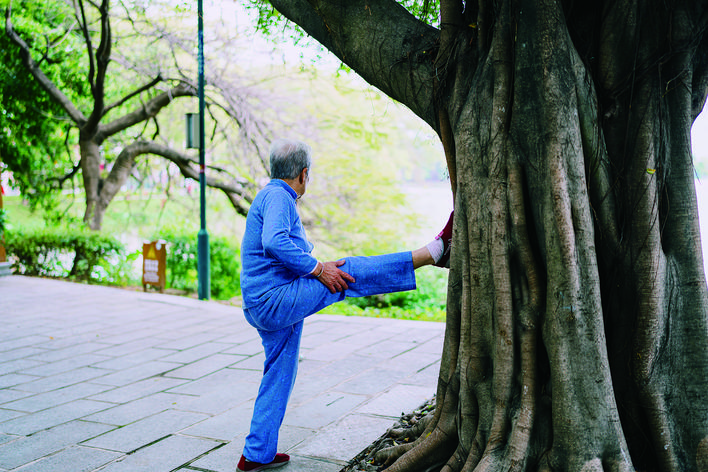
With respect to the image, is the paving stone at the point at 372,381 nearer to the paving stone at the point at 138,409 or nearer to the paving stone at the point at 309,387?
the paving stone at the point at 309,387

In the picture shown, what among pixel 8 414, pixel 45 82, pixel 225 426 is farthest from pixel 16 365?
pixel 45 82

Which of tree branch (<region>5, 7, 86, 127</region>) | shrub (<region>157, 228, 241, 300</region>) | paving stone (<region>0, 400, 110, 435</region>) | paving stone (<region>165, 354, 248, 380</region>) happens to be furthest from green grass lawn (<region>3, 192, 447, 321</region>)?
paving stone (<region>0, 400, 110, 435</region>)

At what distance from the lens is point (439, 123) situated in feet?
11.4

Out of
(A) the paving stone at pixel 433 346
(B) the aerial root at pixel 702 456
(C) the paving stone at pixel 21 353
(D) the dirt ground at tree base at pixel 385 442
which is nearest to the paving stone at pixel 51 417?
(C) the paving stone at pixel 21 353

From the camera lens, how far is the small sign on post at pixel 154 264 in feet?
36.6

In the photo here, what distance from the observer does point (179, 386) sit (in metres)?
5.38

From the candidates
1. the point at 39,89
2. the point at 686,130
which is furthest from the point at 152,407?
the point at 39,89

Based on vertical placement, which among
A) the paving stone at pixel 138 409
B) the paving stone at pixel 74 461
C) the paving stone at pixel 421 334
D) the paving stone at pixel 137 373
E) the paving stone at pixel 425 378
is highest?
the paving stone at pixel 421 334

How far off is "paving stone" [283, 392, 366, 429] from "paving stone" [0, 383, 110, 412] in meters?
1.85

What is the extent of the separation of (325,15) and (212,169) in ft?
37.8

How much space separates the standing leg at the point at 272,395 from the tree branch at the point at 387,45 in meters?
1.53

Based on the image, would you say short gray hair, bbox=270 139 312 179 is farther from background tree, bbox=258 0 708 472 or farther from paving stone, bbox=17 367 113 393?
paving stone, bbox=17 367 113 393

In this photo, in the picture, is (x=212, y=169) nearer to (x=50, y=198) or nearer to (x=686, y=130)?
(x=50, y=198)

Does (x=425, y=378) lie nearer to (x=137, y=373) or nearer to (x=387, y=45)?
(x=137, y=373)
